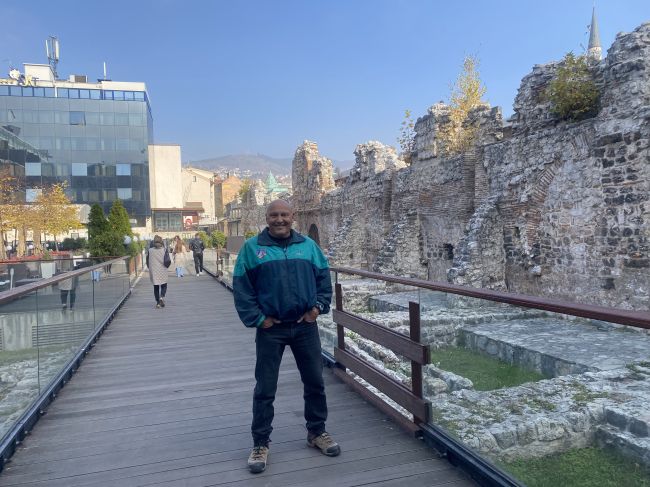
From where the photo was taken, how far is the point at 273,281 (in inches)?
128

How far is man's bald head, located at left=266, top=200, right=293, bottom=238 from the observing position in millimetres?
3357

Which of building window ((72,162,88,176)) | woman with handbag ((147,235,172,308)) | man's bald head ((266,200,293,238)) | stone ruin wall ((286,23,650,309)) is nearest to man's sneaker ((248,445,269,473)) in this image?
man's bald head ((266,200,293,238))

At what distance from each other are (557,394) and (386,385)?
121cm

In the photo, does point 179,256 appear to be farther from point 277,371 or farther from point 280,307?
point 280,307

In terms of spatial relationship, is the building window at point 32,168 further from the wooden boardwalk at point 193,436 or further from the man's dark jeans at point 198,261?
the wooden boardwalk at point 193,436

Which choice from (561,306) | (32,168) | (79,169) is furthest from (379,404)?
(32,168)

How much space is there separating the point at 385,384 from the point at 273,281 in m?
1.39

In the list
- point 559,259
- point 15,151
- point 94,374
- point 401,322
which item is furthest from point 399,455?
point 15,151

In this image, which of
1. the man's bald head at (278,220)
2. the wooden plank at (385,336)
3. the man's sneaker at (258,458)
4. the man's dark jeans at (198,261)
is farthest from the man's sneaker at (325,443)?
the man's dark jeans at (198,261)

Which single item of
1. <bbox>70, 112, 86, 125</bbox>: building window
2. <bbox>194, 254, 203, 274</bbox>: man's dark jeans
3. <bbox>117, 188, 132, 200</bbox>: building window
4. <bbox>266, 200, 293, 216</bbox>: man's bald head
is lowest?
<bbox>194, 254, 203, 274</bbox>: man's dark jeans

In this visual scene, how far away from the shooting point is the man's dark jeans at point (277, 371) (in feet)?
11.0

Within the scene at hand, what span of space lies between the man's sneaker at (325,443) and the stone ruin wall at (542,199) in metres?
7.24

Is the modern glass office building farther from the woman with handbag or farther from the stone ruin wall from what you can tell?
the woman with handbag

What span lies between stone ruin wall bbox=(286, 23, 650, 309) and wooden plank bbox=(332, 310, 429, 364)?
20.3ft
